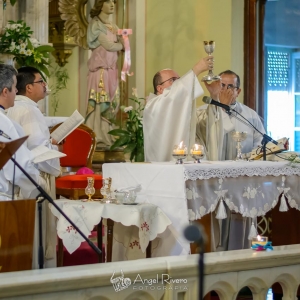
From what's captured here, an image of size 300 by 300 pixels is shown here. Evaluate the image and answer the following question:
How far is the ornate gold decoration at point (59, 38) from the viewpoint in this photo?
32.1 feet

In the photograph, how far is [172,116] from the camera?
17.4ft

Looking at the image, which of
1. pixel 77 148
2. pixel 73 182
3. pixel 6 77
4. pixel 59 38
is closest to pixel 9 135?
pixel 6 77

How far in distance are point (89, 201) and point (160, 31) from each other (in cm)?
539

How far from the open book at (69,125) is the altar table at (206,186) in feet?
1.57

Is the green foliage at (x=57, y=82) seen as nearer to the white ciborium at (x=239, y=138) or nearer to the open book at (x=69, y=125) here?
the open book at (x=69, y=125)

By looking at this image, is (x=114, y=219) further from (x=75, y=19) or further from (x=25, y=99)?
(x=75, y=19)

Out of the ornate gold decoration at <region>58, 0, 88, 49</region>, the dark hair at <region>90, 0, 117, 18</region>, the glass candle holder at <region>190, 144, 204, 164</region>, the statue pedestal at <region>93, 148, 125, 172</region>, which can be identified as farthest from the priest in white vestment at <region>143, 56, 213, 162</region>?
the ornate gold decoration at <region>58, 0, 88, 49</region>

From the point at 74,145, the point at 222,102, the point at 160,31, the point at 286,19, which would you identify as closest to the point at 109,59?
the point at 160,31

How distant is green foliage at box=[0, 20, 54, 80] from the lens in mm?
7027

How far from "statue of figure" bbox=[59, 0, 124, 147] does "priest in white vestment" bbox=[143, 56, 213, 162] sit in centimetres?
393

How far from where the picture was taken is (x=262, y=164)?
4883mm

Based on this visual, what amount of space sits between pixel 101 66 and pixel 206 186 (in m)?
4.96

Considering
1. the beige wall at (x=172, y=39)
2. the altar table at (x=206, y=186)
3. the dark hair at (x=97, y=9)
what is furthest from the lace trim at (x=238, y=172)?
the dark hair at (x=97, y=9)

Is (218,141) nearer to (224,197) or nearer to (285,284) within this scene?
(224,197)
